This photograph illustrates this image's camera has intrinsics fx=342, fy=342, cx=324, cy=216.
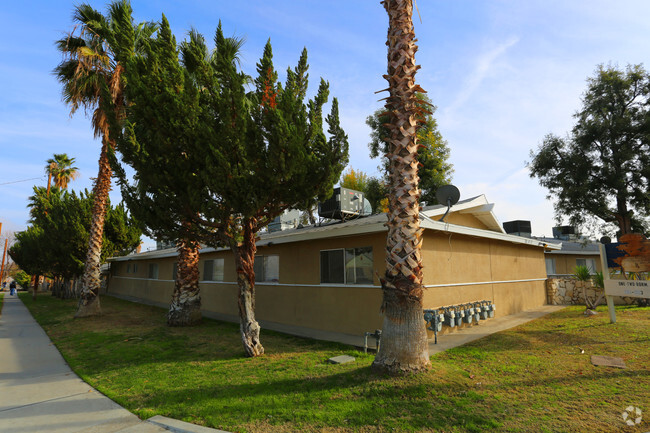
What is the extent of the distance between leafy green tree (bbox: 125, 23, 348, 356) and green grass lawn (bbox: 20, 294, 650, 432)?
167 cm

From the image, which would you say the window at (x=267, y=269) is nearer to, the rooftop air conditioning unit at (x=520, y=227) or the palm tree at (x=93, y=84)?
the palm tree at (x=93, y=84)

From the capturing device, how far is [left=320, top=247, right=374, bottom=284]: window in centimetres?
978

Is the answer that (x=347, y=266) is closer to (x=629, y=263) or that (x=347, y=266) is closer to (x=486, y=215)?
(x=486, y=215)

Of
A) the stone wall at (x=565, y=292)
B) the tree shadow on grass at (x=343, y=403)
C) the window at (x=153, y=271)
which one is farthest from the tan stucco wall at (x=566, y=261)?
the window at (x=153, y=271)

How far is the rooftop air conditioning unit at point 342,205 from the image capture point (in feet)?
41.2

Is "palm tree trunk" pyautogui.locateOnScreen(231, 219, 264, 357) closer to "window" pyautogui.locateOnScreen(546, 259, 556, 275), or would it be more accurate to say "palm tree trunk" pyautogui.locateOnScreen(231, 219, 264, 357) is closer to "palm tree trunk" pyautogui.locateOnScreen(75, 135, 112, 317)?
"palm tree trunk" pyautogui.locateOnScreen(75, 135, 112, 317)

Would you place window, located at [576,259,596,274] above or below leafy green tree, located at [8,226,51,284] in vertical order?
below

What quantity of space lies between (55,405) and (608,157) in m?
27.3

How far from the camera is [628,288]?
9812 mm

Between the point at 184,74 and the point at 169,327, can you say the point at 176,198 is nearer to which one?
the point at 184,74

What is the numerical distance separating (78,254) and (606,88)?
35.6 m

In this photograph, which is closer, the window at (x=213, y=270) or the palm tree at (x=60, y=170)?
the window at (x=213, y=270)

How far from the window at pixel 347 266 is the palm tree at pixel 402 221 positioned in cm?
385

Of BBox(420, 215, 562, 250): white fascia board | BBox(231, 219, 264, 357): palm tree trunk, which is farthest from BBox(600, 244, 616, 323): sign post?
BBox(231, 219, 264, 357): palm tree trunk
